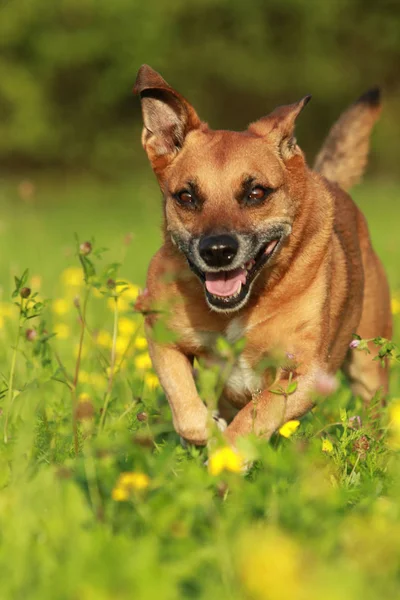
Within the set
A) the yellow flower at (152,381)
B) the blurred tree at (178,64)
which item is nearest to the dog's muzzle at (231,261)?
the yellow flower at (152,381)

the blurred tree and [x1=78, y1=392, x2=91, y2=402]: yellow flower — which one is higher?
[x1=78, y1=392, x2=91, y2=402]: yellow flower

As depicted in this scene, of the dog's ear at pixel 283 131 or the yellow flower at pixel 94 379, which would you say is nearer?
the dog's ear at pixel 283 131

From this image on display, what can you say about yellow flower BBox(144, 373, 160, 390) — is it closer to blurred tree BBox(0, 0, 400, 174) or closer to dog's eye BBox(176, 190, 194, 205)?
dog's eye BBox(176, 190, 194, 205)

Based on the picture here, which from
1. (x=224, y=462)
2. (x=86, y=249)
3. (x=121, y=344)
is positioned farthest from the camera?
(x=121, y=344)

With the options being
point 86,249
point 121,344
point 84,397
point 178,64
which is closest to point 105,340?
point 121,344

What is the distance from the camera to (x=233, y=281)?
14.4 feet

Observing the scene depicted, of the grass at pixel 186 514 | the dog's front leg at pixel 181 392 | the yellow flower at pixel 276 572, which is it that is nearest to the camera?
the yellow flower at pixel 276 572

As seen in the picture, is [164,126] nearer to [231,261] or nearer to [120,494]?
[231,261]

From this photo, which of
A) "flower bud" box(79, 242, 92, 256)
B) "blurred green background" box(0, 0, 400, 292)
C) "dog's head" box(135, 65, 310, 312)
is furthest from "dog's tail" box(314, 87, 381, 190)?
"blurred green background" box(0, 0, 400, 292)

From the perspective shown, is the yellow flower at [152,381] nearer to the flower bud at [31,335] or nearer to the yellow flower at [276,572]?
the flower bud at [31,335]

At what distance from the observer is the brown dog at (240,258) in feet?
14.2

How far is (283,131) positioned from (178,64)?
118 ft

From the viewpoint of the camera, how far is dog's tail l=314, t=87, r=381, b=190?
6152mm

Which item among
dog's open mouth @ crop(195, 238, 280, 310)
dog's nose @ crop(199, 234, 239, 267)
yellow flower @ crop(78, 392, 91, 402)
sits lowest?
yellow flower @ crop(78, 392, 91, 402)
